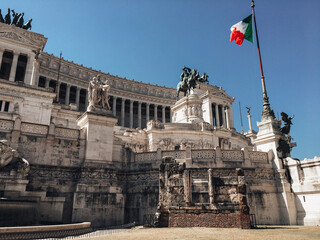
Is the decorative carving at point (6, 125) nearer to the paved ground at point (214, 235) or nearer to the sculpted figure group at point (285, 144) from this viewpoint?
the paved ground at point (214, 235)

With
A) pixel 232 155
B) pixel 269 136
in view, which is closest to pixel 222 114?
pixel 269 136

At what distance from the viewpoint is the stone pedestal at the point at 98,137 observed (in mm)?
19688

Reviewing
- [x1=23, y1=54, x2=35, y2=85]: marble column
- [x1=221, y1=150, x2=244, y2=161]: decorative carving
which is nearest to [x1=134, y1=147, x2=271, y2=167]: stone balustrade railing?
[x1=221, y1=150, x2=244, y2=161]: decorative carving

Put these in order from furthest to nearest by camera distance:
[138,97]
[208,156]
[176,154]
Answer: [138,97] → [176,154] → [208,156]

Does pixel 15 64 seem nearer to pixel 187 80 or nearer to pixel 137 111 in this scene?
pixel 187 80

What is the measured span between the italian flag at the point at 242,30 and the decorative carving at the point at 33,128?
885 inches

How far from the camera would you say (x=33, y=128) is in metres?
18.8

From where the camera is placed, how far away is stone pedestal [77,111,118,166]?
19.7 meters

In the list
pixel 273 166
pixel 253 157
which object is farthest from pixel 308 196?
pixel 253 157

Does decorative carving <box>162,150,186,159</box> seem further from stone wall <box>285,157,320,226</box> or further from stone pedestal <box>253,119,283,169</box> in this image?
stone wall <box>285,157,320,226</box>

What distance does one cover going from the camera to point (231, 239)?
364 inches

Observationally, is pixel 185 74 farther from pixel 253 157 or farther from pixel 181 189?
pixel 181 189

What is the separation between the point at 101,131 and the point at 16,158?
20.5ft

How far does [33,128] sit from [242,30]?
940 inches
